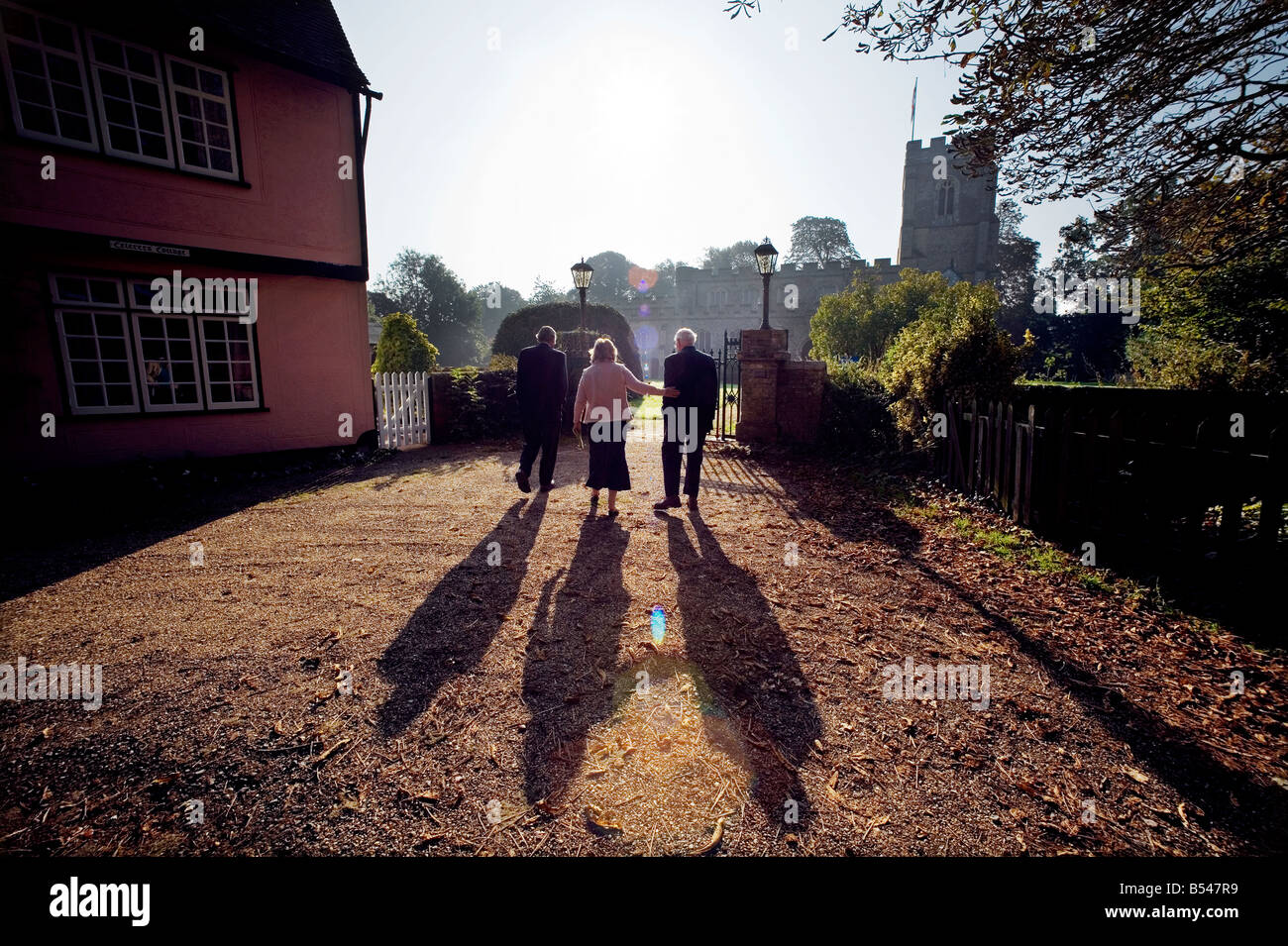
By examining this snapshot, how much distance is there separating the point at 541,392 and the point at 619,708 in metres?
4.80

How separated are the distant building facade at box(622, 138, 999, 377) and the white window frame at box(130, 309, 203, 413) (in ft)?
106

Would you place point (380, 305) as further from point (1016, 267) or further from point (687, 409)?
point (1016, 267)

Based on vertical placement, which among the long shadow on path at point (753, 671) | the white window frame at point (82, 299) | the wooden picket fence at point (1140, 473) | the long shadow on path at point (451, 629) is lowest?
the long shadow on path at point (753, 671)

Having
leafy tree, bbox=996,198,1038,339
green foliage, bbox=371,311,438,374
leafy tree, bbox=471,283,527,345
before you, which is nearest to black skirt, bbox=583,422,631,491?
green foliage, bbox=371,311,438,374

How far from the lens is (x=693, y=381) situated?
6.70 metres

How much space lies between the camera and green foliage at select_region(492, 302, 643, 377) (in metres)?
26.4

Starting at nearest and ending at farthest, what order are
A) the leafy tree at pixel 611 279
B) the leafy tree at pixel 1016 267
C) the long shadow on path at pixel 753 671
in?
the long shadow on path at pixel 753 671 → the leafy tree at pixel 1016 267 → the leafy tree at pixel 611 279

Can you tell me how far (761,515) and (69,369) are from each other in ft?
33.6

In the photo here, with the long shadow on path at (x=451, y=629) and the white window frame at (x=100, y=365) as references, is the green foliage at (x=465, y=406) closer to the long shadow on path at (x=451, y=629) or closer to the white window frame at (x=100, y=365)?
the white window frame at (x=100, y=365)

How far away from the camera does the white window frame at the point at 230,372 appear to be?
344 inches

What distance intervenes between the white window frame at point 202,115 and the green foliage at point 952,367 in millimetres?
11636

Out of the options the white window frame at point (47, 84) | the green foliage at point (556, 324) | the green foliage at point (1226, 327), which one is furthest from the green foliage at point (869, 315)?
the white window frame at point (47, 84)

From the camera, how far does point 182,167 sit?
328 inches
